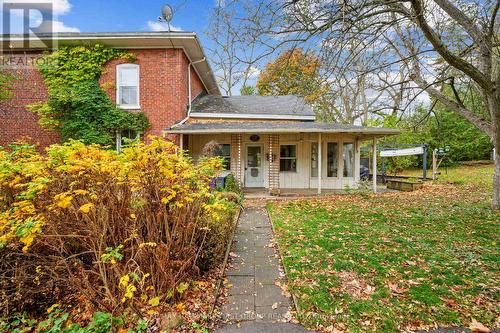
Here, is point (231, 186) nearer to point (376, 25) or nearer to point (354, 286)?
point (354, 286)

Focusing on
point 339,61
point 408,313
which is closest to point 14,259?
point 408,313

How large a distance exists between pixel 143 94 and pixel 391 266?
1150 centimetres

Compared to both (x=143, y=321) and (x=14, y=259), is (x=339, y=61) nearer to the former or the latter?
(x=143, y=321)

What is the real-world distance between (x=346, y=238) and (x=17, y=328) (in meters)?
5.57

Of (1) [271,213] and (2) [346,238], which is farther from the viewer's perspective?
(1) [271,213]

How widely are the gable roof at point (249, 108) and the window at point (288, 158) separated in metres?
1.75

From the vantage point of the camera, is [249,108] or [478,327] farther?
[249,108]

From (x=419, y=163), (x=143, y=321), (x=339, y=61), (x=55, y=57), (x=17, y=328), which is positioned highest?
(x=55, y=57)

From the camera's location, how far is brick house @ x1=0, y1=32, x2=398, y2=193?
1133cm

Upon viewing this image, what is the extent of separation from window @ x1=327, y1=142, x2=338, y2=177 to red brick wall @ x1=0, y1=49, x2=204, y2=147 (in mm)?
7637

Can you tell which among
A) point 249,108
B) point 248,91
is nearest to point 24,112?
point 249,108

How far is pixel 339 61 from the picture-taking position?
4.95 m

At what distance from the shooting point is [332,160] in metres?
13.0

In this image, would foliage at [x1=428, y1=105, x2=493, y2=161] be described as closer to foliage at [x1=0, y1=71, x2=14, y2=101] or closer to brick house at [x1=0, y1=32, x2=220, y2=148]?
brick house at [x1=0, y1=32, x2=220, y2=148]
